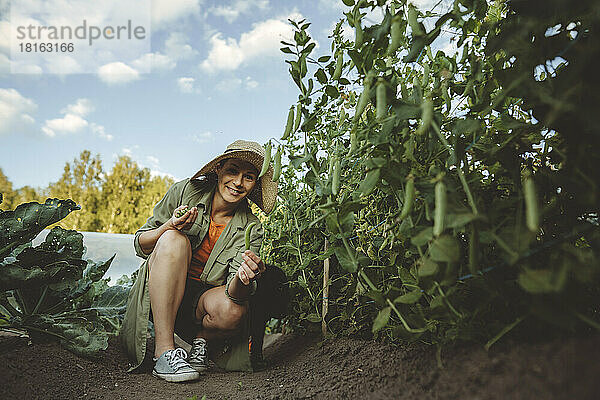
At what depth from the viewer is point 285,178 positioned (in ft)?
6.81

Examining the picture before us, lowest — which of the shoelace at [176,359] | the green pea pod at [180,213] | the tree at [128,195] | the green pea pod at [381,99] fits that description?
the shoelace at [176,359]

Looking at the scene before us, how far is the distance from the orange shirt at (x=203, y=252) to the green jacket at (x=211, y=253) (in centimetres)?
4

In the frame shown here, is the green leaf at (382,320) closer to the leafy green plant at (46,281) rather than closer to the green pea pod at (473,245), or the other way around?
the green pea pod at (473,245)

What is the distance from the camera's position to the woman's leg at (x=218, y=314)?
5.77 ft

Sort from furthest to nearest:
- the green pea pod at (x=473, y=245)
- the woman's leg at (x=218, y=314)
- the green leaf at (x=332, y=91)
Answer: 1. the woman's leg at (x=218, y=314)
2. the green leaf at (x=332, y=91)
3. the green pea pod at (x=473, y=245)

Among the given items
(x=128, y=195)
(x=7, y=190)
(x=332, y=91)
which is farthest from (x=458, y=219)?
(x=128, y=195)

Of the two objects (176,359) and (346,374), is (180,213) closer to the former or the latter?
(176,359)

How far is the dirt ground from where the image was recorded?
1.99 ft

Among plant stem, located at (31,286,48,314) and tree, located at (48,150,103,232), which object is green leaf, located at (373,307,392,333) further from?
tree, located at (48,150,103,232)

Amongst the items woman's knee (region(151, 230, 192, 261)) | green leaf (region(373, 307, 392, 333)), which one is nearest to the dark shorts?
woman's knee (region(151, 230, 192, 261))

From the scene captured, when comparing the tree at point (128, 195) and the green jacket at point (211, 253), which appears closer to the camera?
the green jacket at point (211, 253)

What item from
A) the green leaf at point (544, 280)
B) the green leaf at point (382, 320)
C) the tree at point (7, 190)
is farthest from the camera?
the tree at point (7, 190)

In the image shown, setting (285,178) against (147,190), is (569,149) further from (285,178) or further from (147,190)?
(147,190)

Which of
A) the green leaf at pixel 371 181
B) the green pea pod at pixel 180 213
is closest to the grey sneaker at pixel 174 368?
the green pea pod at pixel 180 213
